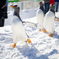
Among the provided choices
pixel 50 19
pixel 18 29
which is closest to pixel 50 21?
pixel 50 19

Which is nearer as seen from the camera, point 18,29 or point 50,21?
point 18,29

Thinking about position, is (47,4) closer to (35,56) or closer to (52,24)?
(52,24)

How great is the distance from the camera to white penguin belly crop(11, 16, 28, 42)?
146cm

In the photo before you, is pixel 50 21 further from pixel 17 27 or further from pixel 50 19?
pixel 17 27

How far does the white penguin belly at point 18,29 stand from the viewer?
4.80 ft

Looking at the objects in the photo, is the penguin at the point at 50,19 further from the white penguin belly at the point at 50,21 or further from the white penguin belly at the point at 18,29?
the white penguin belly at the point at 18,29

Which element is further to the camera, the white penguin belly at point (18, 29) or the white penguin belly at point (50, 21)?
the white penguin belly at point (50, 21)

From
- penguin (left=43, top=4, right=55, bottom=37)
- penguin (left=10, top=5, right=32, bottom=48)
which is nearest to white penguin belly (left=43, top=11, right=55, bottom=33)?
penguin (left=43, top=4, right=55, bottom=37)

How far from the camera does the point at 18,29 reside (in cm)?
151

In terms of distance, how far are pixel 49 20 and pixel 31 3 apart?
589 cm

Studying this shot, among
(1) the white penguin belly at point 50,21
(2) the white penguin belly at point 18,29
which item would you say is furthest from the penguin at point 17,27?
(1) the white penguin belly at point 50,21

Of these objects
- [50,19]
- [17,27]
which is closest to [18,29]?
[17,27]

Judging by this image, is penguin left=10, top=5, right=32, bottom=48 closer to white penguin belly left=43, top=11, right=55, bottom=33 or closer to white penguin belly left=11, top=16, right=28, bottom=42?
white penguin belly left=11, top=16, right=28, bottom=42

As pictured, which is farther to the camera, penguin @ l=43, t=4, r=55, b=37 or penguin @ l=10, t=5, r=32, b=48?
penguin @ l=43, t=4, r=55, b=37
